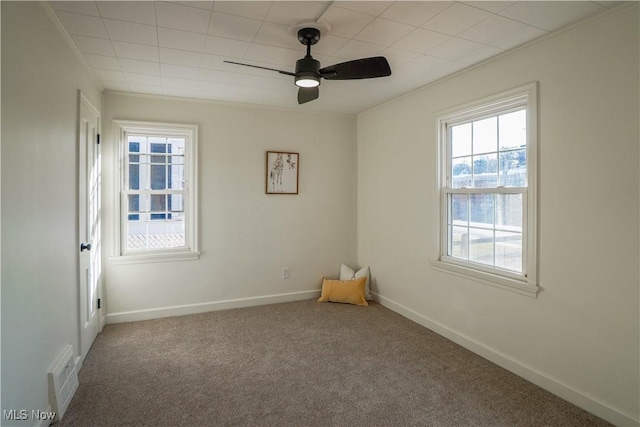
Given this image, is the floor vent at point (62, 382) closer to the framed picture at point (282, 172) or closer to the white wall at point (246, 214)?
the white wall at point (246, 214)

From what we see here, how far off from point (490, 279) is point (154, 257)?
128 inches

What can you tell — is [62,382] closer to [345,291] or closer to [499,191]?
[345,291]

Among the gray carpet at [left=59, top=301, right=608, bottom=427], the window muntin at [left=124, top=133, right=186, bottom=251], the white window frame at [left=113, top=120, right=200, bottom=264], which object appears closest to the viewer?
the gray carpet at [left=59, top=301, right=608, bottom=427]

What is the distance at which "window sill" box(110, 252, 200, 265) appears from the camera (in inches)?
145

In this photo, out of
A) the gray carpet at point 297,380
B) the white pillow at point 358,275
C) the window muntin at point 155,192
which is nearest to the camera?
the gray carpet at point 297,380

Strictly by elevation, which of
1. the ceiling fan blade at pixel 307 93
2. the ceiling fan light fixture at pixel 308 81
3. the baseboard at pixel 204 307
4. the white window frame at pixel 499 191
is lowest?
the baseboard at pixel 204 307

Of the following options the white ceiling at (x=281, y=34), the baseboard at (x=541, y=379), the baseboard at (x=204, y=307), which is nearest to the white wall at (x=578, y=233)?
the baseboard at (x=541, y=379)

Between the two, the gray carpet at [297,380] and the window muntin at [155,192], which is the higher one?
the window muntin at [155,192]

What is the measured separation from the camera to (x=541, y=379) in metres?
2.50

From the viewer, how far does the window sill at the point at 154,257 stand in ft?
12.1

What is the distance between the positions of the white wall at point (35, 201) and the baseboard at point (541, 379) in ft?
9.84

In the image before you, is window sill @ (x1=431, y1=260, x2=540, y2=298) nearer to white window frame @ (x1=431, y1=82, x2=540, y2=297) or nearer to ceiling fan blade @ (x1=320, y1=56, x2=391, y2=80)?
white window frame @ (x1=431, y1=82, x2=540, y2=297)

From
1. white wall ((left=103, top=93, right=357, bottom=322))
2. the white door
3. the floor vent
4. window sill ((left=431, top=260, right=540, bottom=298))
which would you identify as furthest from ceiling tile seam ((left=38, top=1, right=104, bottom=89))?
window sill ((left=431, top=260, right=540, bottom=298))

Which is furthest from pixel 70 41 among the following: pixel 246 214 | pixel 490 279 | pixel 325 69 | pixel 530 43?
pixel 490 279
